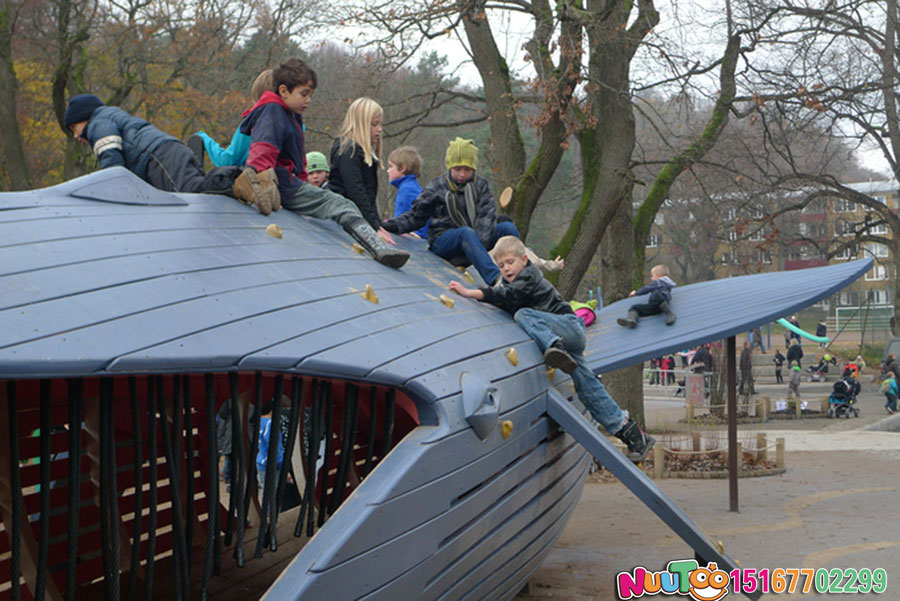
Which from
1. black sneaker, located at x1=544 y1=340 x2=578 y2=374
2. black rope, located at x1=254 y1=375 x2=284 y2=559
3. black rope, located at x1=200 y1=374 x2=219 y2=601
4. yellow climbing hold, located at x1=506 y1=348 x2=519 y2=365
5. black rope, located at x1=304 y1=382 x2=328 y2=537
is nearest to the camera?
black rope, located at x1=200 y1=374 x2=219 y2=601

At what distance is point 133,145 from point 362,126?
1.59 meters

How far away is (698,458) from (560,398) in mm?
9193

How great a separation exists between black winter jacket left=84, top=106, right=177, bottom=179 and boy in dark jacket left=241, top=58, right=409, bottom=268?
51 cm

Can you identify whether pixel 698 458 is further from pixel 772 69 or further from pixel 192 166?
pixel 192 166

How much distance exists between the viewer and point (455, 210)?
6.93m

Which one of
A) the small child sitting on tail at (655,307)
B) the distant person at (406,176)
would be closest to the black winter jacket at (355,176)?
the distant person at (406,176)

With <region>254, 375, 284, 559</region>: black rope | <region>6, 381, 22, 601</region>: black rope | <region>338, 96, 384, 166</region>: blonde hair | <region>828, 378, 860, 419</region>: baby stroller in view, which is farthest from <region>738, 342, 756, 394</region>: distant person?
<region>6, 381, 22, 601</region>: black rope

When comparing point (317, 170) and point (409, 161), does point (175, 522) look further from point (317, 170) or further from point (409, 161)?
point (409, 161)

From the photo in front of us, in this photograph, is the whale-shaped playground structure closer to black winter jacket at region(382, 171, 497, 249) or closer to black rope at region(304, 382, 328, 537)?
black rope at region(304, 382, 328, 537)

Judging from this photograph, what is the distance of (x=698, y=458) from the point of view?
1377cm

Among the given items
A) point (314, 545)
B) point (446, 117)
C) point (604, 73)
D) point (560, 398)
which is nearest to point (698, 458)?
point (604, 73)

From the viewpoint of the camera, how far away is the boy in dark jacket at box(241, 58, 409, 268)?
4988 mm

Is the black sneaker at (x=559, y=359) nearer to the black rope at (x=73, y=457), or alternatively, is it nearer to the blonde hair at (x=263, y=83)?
the blonde hair at (x=263, y=83)

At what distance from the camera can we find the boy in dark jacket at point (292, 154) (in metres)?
4.99
